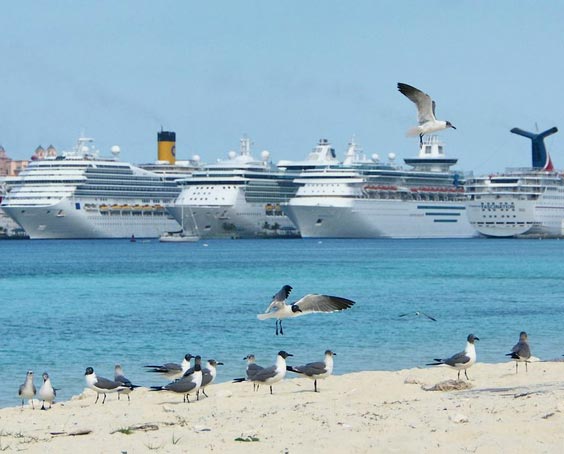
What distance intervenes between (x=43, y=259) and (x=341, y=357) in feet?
186

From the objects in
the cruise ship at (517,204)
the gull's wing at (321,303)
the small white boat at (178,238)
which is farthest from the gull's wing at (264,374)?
the cruise ship at (517,204)

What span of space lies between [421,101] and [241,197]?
335ft

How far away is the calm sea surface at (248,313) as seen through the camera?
2355cm

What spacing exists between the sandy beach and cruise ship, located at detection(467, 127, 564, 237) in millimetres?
108662

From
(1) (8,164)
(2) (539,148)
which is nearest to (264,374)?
(2) (539,148)

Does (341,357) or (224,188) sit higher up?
(224,188)

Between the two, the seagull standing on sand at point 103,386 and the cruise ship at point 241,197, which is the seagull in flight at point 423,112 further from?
the cruise ship at point 241,197

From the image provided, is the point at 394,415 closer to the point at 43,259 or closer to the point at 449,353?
the point at 449,353

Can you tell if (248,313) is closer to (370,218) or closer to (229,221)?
(370,218)

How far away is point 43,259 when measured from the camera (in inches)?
3068

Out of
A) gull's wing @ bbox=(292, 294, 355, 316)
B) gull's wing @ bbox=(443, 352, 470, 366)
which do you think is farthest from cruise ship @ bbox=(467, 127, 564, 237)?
gull's wing @ bbox=(292, 294, 355, 316)

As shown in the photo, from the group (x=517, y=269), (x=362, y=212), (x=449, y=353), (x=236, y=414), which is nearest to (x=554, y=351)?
(x=449, y=353)

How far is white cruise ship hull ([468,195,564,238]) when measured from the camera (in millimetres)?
122750

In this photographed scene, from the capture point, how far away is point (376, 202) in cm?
11400
